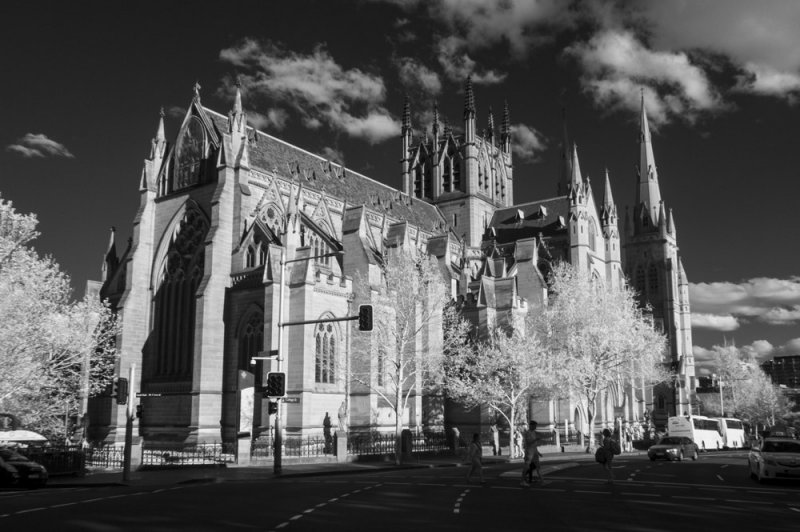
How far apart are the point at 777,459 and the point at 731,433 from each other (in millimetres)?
40802

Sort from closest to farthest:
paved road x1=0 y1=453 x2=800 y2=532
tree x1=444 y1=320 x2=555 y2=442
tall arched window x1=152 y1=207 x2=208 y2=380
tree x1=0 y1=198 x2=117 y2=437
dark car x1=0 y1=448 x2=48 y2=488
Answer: paved road x1=0 y1=453 x2=800 y2=532, dark car x1=0 y1=448 x2=48 y2=488, tree x1=0 y1=198 x2=117 y2=437, tree x1=444 y1=320 x2=555 y2=442, tall arched window x1=152 y1=207 x2=208 y2=380

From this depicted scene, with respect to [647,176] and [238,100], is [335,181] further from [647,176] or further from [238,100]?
[647,176]

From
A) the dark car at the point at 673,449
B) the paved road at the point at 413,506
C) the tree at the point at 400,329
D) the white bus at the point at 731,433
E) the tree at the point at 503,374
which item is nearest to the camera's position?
the paved road at the point at 413,506

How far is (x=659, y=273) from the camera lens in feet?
322

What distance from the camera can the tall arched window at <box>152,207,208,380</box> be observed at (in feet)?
147

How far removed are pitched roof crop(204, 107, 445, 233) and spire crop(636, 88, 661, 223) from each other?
42520mm

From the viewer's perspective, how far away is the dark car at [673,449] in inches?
1458

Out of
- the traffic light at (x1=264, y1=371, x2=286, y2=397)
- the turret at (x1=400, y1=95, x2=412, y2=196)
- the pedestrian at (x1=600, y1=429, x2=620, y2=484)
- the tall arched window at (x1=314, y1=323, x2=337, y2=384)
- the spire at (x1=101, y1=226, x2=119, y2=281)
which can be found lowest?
the pedestrian at (x1=600, y1=429, x2=620, y2=484)

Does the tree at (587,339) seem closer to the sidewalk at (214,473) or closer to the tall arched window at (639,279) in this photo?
the sidewalk at (214,473)

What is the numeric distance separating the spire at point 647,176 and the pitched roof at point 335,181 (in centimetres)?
4252

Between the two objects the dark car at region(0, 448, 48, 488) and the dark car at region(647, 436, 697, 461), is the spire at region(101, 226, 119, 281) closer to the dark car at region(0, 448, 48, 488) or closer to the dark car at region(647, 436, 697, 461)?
the dark car at region(0, 448, 48, 488)

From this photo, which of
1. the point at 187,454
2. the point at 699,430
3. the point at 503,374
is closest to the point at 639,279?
the point at 699,430

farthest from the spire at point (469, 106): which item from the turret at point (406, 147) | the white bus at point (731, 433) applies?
the white bus at point (731, 433)

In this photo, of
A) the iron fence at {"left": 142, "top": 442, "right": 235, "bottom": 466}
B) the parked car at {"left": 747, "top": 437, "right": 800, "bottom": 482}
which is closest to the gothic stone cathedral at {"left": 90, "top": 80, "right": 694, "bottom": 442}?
the iron fence at {"left": 142, "top": 442, "right": 235, "bottom": 466}
